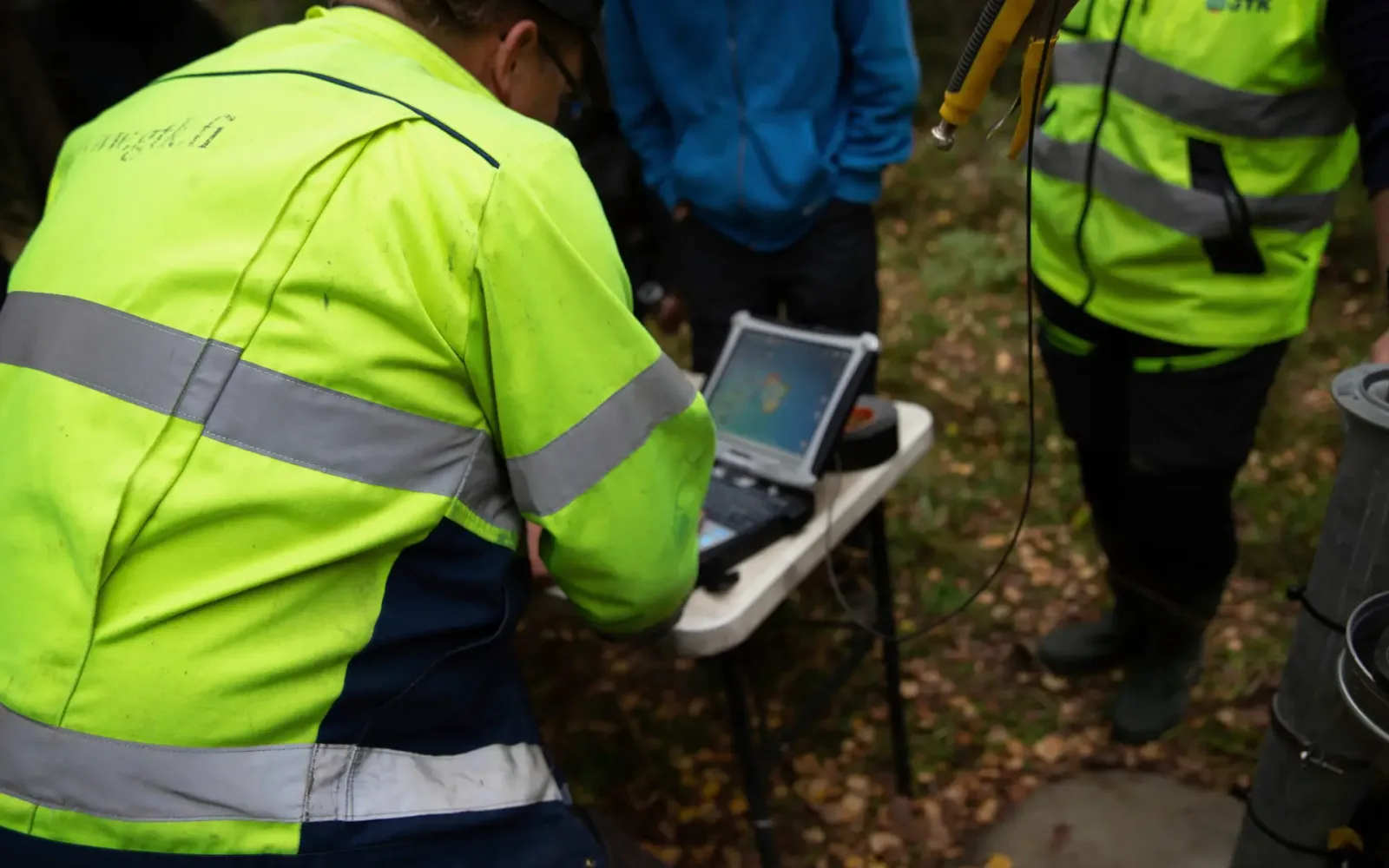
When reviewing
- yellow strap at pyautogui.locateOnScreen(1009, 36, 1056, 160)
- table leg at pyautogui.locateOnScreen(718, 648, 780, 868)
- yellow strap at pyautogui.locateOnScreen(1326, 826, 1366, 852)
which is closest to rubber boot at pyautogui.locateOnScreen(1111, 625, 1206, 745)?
table leg at pyautogui.locateOnScreen(718, 648, 780, 868)

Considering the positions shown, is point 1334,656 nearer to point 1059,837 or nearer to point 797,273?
point 1059,837

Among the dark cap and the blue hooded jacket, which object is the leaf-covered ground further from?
the dark cap

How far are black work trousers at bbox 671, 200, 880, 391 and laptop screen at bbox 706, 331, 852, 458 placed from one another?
0.70 meters

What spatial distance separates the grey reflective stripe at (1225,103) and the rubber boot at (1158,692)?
55.1 inches

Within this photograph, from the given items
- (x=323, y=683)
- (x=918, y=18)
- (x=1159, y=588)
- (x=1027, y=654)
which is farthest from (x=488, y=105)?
(x=918, y=18)

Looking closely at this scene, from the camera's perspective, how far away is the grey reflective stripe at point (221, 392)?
98cm

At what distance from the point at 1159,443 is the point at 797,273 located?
1059mm

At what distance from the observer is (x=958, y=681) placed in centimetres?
297

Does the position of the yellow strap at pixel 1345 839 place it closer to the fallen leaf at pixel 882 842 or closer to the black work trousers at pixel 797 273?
the fallen leaf at pixel 882 842

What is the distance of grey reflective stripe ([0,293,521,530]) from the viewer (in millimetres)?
979

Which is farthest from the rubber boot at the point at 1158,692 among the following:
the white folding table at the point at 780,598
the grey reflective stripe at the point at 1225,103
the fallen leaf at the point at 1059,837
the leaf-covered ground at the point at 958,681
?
A: the grey reflective stripe at the point at 1225,103

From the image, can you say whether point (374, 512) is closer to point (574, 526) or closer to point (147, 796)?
point (574, 526)

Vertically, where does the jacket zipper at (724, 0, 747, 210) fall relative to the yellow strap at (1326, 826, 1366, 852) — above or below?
above

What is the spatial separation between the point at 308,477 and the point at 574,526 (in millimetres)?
327
